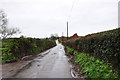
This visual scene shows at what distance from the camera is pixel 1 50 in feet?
38.0

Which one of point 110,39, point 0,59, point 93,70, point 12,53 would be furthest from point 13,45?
point 110,39

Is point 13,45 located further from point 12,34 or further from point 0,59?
point 12,34

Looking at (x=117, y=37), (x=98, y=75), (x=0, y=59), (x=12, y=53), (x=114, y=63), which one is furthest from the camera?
(x=12, y=53)

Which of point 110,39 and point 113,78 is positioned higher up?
point 110,39

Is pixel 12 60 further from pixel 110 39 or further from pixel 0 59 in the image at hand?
pixel 110 39

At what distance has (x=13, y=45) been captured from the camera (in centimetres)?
1230

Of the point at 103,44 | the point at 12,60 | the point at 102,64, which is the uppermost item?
the point at 103,44

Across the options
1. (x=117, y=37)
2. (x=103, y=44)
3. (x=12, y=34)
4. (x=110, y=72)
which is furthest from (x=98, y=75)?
(x=12, y=34)

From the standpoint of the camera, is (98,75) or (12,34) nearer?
(98,75)

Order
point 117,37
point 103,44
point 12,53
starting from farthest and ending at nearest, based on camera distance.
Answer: point 12,53 → point 103,44 → point 117,37

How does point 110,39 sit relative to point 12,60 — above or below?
above

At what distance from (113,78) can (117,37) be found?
143 cm

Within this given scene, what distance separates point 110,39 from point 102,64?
133 cm

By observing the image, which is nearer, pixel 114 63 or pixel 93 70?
pixel 114 63
